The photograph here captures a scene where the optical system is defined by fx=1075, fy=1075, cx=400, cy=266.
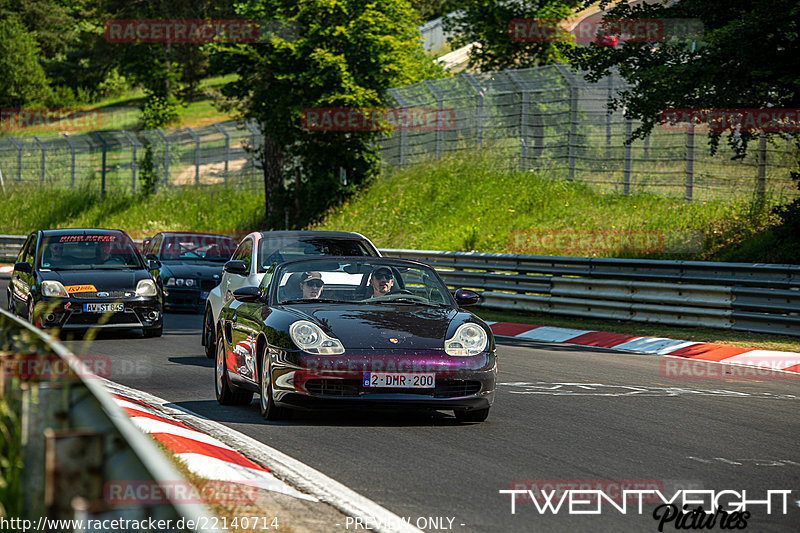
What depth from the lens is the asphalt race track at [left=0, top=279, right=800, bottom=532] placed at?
5.48m

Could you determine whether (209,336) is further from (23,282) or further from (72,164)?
(72,164)

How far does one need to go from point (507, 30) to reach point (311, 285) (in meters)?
36.5

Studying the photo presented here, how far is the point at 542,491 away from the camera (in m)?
5.86

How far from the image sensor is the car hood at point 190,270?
A: 791 inches

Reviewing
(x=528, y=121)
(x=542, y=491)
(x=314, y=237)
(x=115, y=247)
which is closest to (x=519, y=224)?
(x=528, y=121)

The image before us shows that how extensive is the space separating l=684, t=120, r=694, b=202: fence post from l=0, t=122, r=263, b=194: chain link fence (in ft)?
57.6

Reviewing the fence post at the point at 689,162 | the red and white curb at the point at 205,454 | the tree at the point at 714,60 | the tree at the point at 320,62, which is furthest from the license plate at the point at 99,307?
the tree at the point at 320,62

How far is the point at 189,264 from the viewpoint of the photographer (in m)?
20.6

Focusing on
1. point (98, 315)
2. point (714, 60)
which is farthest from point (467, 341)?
point (714, 60)

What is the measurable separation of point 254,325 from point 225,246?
541 inches

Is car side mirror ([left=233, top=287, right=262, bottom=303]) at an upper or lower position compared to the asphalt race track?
upper

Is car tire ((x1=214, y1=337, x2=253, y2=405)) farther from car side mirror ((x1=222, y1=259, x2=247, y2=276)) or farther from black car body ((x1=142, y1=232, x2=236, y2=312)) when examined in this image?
black car body ((x1=142, y1=232, x2=236, y2=312))

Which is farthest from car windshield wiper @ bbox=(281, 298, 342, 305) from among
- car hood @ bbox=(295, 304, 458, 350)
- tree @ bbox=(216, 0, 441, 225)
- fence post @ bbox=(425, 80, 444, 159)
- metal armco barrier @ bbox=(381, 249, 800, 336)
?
tree @ bbox=(216, 0, 441, 225)

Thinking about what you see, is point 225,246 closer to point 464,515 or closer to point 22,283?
point 22,283
